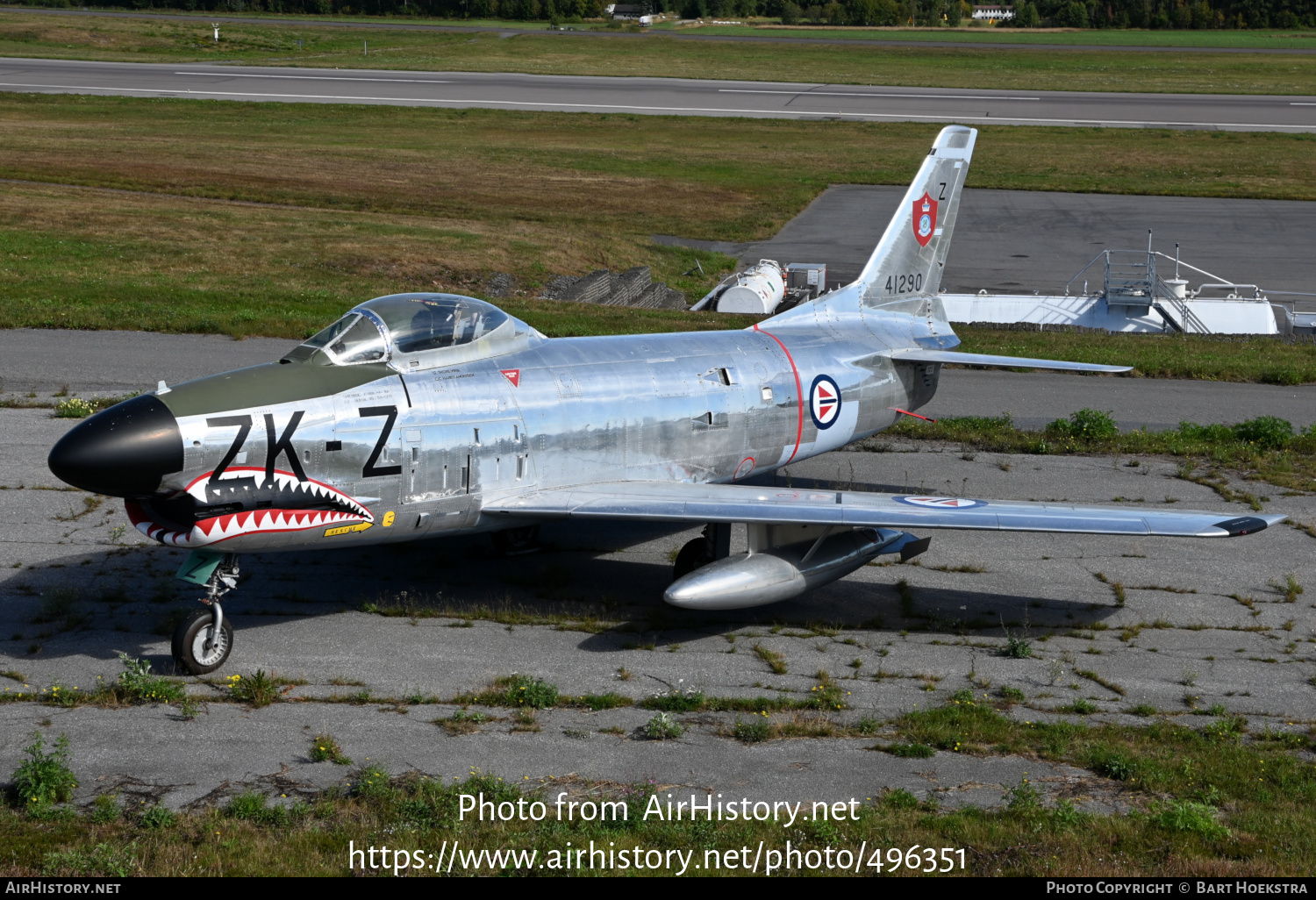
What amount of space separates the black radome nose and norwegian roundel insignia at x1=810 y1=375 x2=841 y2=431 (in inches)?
314

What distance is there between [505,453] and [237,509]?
286cm

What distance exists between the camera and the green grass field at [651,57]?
89.6 m

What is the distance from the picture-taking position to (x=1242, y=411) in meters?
21.8

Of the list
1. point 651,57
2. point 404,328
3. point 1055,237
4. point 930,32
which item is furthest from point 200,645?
point 930,32

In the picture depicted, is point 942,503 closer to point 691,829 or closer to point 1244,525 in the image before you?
point 1244,525

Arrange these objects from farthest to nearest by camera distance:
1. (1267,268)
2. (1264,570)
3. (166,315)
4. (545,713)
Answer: (1267,268) < (166,315) < (1264,570) < (545,713)

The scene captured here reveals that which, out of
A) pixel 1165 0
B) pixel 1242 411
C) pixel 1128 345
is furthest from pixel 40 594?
pixel 1165 0

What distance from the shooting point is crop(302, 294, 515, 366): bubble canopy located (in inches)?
471

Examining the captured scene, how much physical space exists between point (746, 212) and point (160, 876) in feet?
147

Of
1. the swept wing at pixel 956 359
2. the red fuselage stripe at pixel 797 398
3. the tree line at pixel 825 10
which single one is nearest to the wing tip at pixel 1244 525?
Result: the swept wing at pixel 956 359

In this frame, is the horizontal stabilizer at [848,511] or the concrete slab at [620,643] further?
the horizontal stabilizer at [848,511]

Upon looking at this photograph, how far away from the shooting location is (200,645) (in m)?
11.0

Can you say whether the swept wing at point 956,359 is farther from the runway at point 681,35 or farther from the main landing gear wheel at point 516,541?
the runway at point 681,35
